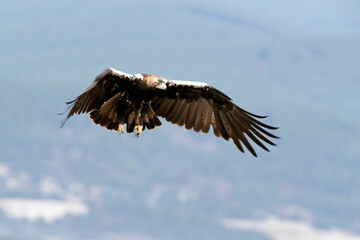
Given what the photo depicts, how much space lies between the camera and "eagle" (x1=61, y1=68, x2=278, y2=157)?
1859 centimetres

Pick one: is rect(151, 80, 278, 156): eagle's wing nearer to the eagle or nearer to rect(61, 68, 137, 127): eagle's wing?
the eagle

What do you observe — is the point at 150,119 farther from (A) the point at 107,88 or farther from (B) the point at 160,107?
(A) the point at 107,88

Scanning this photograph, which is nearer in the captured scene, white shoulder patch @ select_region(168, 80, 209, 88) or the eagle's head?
the eagle's head

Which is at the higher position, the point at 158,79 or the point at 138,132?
the point at 158,79

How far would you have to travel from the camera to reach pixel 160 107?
65.4ft

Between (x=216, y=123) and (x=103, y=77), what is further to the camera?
(x=216, y=123)

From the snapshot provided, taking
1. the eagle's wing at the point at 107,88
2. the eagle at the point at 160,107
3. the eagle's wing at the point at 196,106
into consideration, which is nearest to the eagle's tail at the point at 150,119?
the eagle at the point at 160,107

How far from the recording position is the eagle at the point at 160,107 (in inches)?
732

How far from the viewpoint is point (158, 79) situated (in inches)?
739

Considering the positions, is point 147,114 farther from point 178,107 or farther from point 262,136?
point 262,136

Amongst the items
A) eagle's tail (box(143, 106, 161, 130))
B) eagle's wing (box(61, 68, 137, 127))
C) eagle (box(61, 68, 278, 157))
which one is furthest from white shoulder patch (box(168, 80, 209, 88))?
eagle's wing (box(61, 68, 137, 127))

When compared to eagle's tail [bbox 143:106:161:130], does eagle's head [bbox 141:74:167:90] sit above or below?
above

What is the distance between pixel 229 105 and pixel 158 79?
203 centimetres

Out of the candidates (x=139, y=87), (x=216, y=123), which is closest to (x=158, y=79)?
(x=139, y=87)
